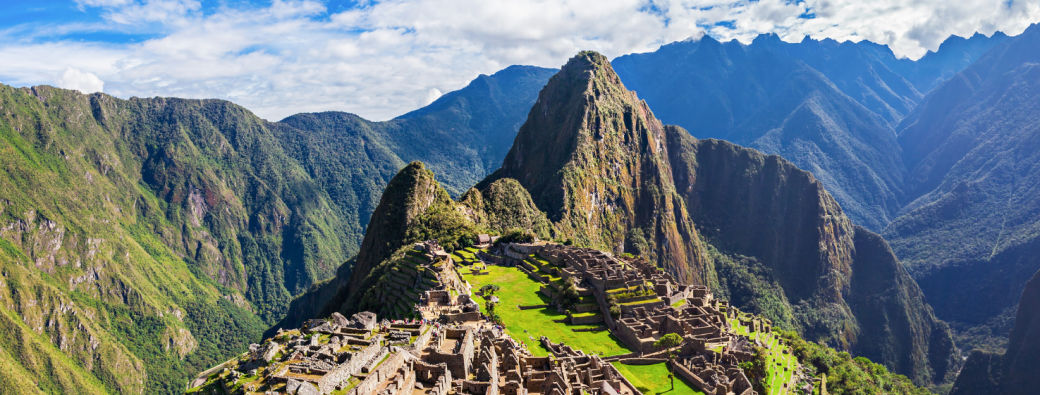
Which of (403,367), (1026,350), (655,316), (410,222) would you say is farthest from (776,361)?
(1026,350)

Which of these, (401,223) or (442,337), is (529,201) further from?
(442,337)

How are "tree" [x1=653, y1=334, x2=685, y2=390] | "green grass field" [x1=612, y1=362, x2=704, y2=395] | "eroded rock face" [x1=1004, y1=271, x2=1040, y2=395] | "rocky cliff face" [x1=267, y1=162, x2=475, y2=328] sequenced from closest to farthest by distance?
"green grass field" [x1=612, y1=362, x2=704, y2=395] → "tree" [x1=653, y1=334, x2=685, y2=390] → "rocky cliff face" [x1=267, y1=162, x2=475, y2=328] → "eroded rock face" [x1=1004, y1=271, x2=1040, y2=395]

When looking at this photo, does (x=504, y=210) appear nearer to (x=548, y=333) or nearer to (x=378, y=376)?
(x=548, y=333)

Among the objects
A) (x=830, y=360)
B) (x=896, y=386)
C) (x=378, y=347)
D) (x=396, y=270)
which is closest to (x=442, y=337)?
(x=378, y=347)

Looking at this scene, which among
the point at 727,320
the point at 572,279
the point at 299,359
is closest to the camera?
the point at 299,359

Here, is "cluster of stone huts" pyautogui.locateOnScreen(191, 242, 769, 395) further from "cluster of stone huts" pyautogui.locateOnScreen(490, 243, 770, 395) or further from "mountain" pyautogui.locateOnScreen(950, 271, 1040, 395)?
"mountain" pyautogui.locateOnScreen(950, 271, 1040, 395)

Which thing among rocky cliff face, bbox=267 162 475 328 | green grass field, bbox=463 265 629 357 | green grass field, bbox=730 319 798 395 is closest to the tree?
green grass field, bbox=463 265 629 357

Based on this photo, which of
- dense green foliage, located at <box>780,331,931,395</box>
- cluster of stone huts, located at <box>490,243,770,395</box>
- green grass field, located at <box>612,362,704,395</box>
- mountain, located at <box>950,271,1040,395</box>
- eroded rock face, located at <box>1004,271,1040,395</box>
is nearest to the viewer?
green grass field, located at <box>612,362,704,395</box>

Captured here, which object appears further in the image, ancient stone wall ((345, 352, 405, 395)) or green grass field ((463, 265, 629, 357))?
green grass field ((463, 265, 629, 357))
